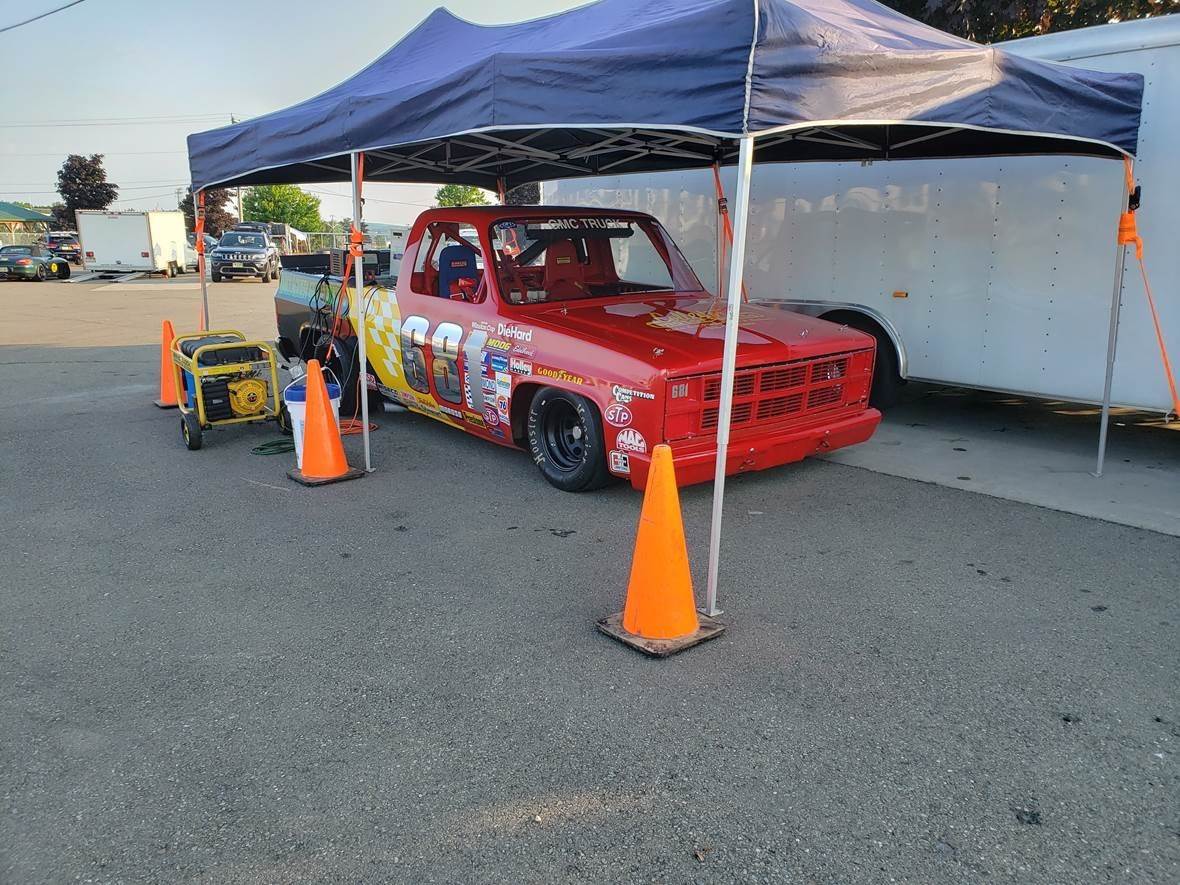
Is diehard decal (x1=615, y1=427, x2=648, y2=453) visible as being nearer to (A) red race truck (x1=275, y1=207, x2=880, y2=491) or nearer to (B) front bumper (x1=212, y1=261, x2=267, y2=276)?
(A) red race truck (x1=275, y1=207, x2=880, y2=491)

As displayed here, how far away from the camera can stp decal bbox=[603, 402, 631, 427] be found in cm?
490

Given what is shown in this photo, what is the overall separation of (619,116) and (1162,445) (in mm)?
5858

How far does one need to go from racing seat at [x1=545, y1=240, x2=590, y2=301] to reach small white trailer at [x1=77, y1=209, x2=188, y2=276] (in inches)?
1350

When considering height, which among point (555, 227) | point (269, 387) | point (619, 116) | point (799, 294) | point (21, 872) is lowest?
point (21, 872)

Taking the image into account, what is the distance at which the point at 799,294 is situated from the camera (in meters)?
8.35

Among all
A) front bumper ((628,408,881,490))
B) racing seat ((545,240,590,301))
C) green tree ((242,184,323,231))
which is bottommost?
front bumper ((628,408,881,490))

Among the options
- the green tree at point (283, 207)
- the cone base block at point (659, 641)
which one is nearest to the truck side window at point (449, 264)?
the cone base block at point (659, 641)

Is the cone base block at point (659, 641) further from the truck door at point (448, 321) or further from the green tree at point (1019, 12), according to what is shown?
the green tree at point (1019, 12)

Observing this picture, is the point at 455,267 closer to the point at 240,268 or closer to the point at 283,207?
the point at 240,268

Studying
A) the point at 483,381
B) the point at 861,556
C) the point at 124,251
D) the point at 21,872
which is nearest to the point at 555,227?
the point at 483,381

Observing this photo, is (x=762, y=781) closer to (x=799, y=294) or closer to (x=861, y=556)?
(x=861, y=556)

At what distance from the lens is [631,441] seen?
4.93 meters

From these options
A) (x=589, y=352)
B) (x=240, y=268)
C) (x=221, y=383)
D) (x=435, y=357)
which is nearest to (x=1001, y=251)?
(x=589, y=352)

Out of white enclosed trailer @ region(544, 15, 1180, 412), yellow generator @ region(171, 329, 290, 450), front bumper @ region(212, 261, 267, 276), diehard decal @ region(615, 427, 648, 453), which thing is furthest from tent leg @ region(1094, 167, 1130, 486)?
front bumper @ region(212, 261, 267, 276)
